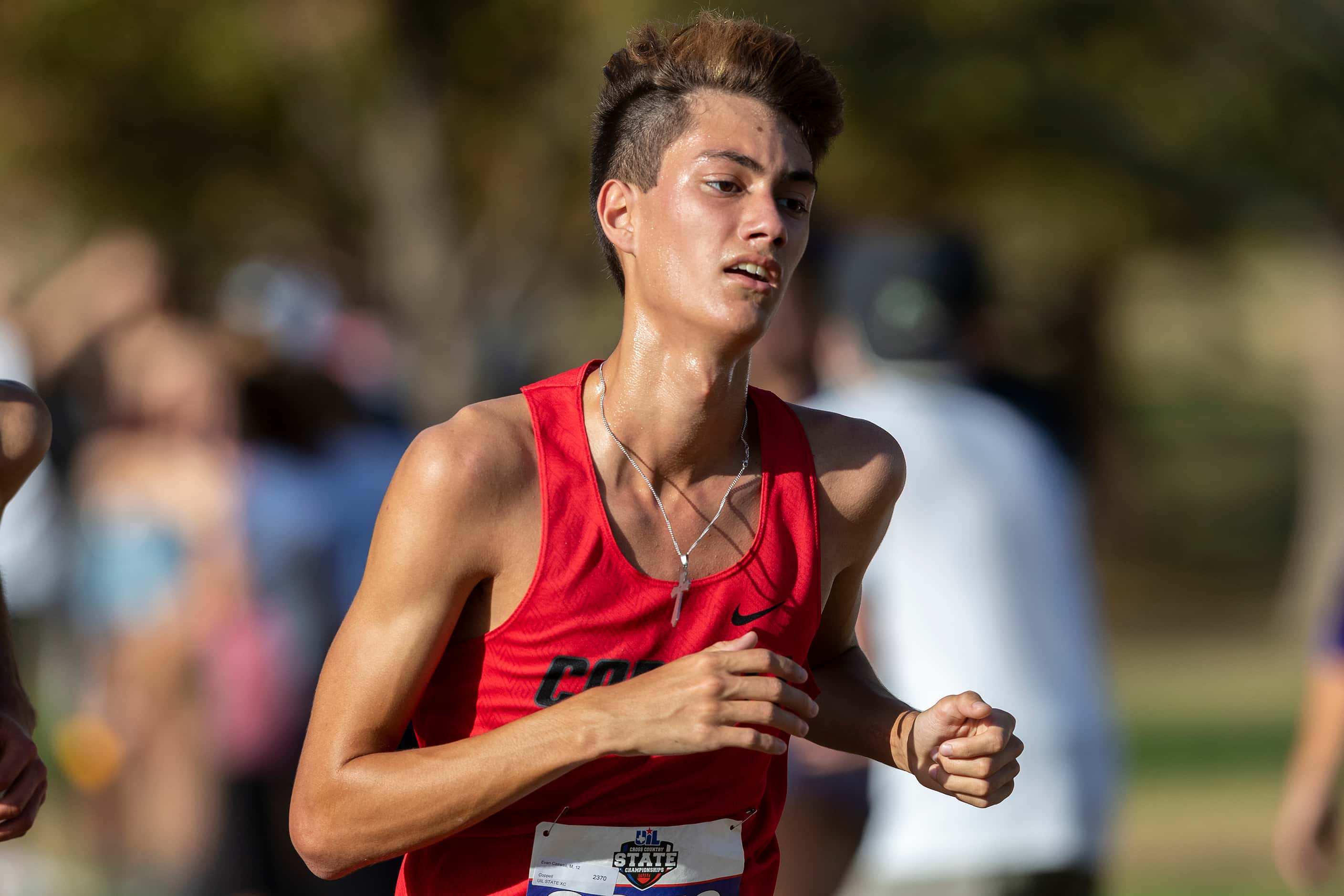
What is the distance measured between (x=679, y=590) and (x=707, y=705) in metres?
0.38

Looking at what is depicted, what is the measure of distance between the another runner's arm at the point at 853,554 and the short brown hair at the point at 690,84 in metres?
0.52

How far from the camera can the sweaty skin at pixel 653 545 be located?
264 cm

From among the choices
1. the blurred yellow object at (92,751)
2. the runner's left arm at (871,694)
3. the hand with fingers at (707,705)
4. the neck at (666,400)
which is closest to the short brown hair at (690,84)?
the neck at (666,400)

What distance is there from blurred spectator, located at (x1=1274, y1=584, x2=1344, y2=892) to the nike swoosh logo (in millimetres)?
3099

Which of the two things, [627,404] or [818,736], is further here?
[818,736]

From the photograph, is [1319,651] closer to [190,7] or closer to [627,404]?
[627,404]

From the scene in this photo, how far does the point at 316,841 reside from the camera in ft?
9.21

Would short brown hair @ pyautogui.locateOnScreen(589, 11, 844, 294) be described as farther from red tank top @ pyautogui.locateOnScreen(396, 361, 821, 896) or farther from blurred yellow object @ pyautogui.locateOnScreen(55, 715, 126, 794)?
blurred yellow object @ pyautogui.locateOnScreen(55, 715, 126, 794)

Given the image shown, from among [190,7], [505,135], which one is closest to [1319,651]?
[190,7]

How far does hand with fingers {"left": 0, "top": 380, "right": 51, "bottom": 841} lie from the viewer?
9.50 feet

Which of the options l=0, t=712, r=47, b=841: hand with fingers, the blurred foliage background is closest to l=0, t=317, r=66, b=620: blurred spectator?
the blurred foliage background

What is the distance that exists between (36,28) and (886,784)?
1157 cm

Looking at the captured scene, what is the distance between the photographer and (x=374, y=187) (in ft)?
51.2

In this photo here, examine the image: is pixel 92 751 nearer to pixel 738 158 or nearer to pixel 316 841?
pixel 316 841
